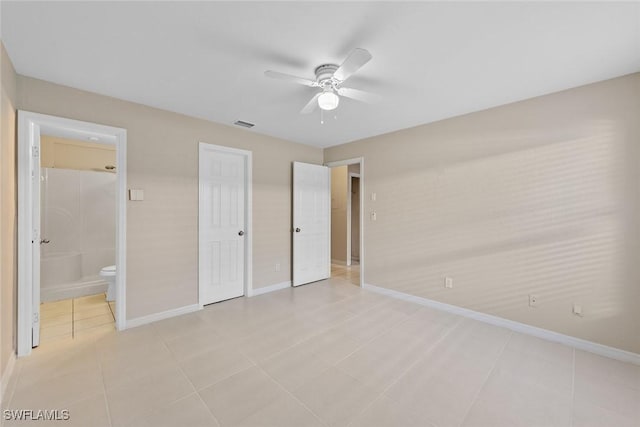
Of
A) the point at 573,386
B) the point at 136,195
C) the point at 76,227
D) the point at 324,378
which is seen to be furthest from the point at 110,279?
the point at 573,386

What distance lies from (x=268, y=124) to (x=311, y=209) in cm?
156

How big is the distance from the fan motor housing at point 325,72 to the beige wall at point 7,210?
2142 mm

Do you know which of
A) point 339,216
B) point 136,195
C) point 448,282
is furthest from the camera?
point 339,216

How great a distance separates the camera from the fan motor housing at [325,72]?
199 centimetres

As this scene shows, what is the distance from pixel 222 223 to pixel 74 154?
9.51 ft

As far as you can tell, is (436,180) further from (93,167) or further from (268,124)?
(93,167)

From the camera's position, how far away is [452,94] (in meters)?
2.53

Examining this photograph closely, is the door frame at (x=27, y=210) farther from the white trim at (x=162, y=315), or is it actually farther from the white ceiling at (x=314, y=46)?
the white trim at (x=162, y=315)

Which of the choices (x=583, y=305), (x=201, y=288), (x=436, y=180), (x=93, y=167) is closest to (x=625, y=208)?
(x=583, y=305)

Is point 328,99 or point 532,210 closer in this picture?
point 328,99

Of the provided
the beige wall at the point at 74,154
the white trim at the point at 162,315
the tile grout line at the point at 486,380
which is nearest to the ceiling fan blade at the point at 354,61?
the tile grout line at the point at 486,380

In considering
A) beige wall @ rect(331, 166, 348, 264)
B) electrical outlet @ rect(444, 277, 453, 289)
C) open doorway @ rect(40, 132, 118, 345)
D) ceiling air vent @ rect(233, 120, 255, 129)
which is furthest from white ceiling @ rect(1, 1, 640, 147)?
beige wall @ rect(331, 166, 348, 264)

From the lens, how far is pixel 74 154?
4156mm

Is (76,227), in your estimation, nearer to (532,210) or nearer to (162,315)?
(162,315)
